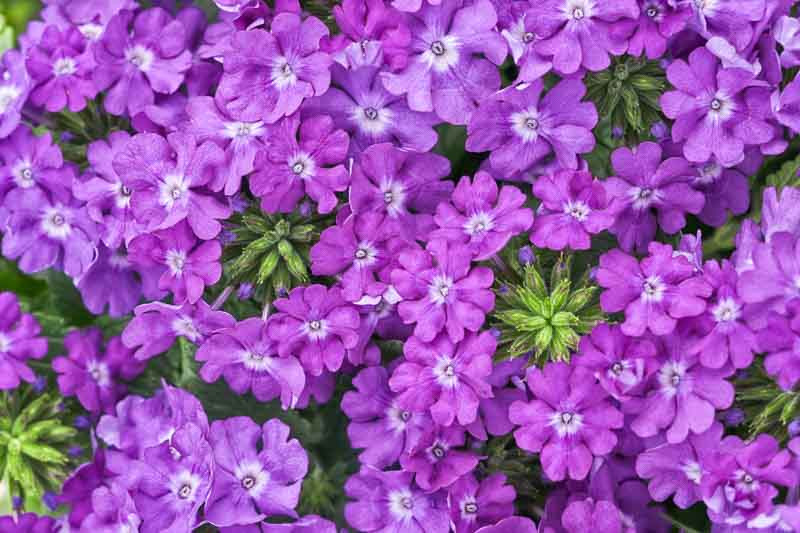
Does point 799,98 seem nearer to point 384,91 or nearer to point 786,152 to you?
point 786,152

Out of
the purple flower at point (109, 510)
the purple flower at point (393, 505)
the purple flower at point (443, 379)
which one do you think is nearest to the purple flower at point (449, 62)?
the purple flower at point (443, 379)

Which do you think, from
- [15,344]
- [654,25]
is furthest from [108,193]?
[654,25]

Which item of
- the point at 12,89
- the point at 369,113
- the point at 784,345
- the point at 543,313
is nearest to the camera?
the point at 784,345

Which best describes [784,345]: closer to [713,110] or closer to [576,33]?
[713,110]

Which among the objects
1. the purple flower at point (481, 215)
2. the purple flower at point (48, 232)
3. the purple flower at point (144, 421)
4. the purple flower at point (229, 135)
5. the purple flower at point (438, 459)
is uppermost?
the purple flower at point (229, 135)

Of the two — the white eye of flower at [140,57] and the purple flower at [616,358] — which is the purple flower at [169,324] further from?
the purple flower at [616,358]
